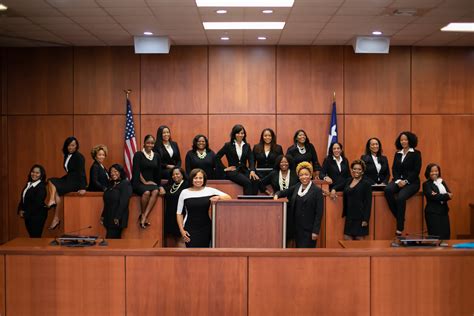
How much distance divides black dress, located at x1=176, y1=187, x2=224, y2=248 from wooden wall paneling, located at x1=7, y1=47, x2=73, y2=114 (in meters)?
5.24

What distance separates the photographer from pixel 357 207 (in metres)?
8.12

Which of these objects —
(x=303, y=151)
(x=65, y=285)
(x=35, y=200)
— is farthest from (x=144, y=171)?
(x=65, y=285)

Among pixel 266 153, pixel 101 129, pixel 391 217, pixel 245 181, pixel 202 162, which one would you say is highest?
pixel 101 129

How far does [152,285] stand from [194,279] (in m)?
0.32

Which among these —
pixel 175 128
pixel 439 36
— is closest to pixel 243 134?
pixel 175 128

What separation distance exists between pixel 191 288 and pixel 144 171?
4050 mm

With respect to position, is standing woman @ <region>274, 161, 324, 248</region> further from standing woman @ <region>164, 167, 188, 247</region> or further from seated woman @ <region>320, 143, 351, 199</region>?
standing woman @ <region>164, 167, 188, 247</region>

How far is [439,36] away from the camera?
10.4 metres

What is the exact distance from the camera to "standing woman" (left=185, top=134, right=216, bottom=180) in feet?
28.8

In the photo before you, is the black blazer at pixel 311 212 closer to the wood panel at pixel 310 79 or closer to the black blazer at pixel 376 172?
the black blazer at pixel 376 172

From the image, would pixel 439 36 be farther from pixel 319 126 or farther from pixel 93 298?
pixel 93 298

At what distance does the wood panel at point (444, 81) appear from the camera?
1148 cm

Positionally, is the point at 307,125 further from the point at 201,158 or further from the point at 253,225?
the point at 253,225

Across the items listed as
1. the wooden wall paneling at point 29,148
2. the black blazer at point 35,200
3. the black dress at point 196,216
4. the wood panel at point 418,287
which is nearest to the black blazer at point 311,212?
the black dress at point 196,216
